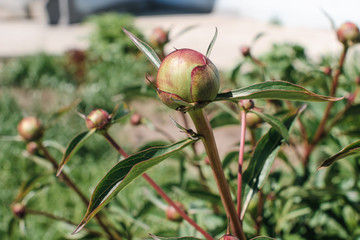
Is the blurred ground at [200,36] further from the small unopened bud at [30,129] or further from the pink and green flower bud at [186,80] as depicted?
the pink and green flower bud at [186,80]

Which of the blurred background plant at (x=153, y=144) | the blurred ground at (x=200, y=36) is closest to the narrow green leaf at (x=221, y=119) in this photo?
the blurred background plant at (x=153, y=144)

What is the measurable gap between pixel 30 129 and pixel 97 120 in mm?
268

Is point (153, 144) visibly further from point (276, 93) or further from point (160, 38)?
point (276, 93)

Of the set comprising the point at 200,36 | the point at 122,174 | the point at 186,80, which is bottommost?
the point at 200,36

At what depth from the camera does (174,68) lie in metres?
0.39

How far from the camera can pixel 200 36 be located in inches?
174

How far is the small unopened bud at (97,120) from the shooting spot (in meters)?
0.58

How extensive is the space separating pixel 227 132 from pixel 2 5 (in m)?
4.25

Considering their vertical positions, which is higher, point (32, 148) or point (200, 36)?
point (32, 148)

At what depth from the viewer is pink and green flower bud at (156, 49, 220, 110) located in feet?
1.26

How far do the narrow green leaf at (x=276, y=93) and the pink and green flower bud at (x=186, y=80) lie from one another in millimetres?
29

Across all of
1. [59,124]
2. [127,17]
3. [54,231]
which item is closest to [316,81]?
[54,231]

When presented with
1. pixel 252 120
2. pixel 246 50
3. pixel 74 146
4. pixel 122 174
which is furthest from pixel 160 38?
pixel 122 174

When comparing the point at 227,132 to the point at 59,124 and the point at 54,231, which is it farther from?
the point at 54,231
